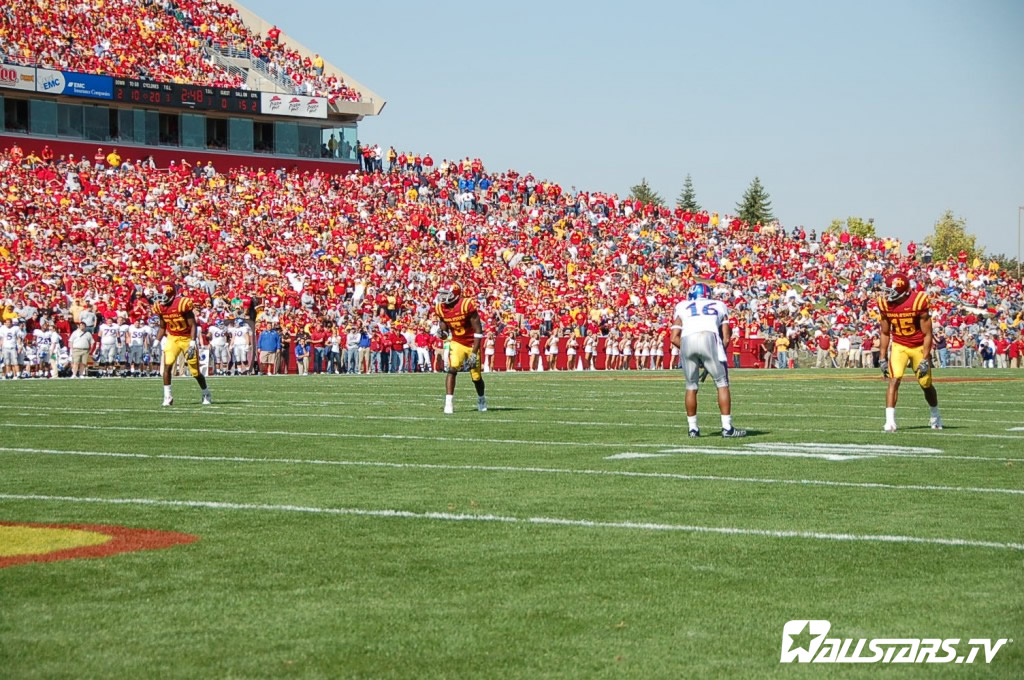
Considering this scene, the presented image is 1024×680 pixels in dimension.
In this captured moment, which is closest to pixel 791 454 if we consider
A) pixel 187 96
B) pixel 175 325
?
pixel 175 325

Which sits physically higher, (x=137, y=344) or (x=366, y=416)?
(x=137, y=344)

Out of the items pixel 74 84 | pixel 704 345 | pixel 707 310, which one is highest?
pixel 74 84

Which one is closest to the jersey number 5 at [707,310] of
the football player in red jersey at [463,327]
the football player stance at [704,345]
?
the football player stance at [704,345]

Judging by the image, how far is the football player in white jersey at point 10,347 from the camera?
29.9 meters

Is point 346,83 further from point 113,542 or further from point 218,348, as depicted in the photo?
point 113,542

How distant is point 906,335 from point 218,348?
73.2ft

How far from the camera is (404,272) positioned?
4153cm

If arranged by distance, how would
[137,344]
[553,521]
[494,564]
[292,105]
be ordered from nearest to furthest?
[494,564] < [553,521] < [137,344] < [292,105]

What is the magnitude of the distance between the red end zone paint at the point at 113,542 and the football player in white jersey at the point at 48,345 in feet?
78.6

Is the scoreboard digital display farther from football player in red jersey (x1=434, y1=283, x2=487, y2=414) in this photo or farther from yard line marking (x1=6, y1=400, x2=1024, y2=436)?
football player in red jersey (x1=434, y1=283, x2=487, y2=414)

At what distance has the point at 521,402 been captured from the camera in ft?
64.1

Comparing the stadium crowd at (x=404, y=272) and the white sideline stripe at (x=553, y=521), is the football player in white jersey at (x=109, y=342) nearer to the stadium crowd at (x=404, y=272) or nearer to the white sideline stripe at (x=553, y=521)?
the stadium crowd at (x=404, y=272)

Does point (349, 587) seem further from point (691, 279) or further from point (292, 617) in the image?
point (691, 279)

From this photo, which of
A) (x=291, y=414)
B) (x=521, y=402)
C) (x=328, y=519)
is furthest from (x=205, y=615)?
(x=521, y=402)
